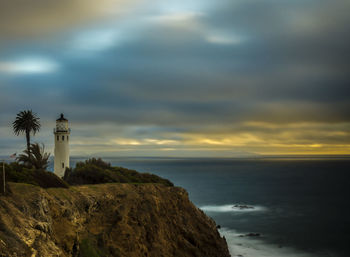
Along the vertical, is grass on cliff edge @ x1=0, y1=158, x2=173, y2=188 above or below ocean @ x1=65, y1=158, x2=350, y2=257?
above

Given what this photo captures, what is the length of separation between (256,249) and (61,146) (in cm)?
3276

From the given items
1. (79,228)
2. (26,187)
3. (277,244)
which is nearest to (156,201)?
(79,228)

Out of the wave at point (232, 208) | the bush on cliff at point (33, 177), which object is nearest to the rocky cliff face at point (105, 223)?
the bush on cliff at point (33, 177)

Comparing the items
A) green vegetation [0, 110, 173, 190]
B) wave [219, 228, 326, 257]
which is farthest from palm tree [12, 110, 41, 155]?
wave [219, 228, 326, 257]

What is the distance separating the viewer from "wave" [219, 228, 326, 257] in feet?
157

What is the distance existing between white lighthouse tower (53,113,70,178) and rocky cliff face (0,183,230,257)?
630 inches

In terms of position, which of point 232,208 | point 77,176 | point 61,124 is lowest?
point 232,208

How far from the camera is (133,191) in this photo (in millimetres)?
35219

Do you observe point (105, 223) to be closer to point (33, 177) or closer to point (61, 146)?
point (33, 177)

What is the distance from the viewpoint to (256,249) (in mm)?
50312

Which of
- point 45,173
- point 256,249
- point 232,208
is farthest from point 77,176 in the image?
point 232,208

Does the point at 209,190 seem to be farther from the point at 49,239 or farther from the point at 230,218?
the point at 49,239

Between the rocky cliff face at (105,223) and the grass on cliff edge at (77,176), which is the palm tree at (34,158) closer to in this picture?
the grass on cliff edge at (77,176)

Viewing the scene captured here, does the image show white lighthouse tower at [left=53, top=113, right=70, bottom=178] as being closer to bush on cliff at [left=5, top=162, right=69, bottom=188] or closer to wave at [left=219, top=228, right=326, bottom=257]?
bush on cliff at [left=5, top=162, right=69, bottom=188]
